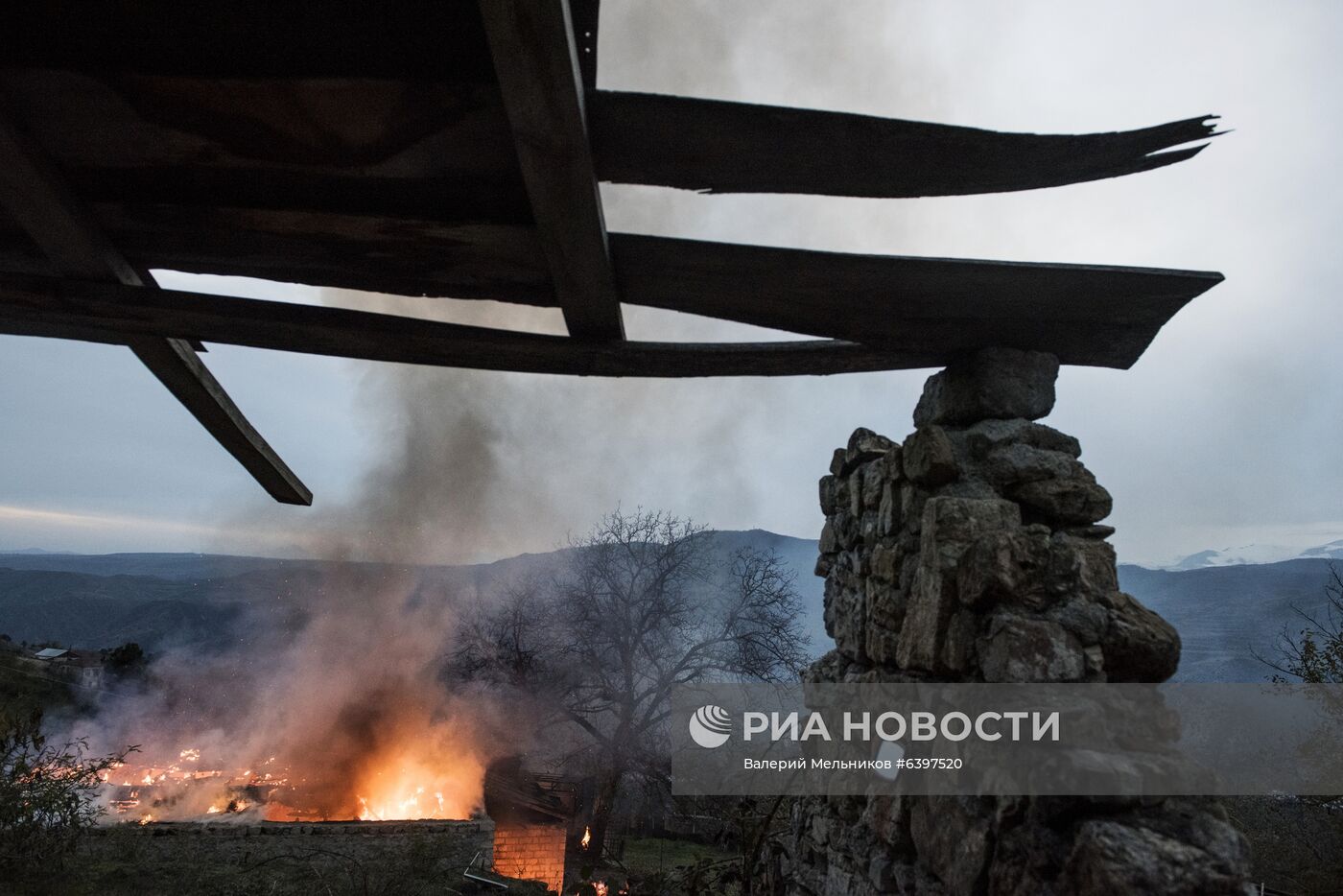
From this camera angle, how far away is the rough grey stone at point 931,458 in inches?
91.0

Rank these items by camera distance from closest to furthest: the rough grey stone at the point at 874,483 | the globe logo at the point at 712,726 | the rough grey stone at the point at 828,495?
the rough grey stone at the point at 874,483
the rough grey stone at the point at 828,495
the globe logo at the point at 712,726

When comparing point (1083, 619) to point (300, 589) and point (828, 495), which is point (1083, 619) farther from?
point (300, 589)

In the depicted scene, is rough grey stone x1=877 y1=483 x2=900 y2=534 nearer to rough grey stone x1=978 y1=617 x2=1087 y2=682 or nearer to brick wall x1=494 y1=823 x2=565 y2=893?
rough grey stone x1=978 y1=617 x2=1087 y2=682

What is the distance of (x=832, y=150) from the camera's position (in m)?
1.44

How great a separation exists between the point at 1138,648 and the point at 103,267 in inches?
135

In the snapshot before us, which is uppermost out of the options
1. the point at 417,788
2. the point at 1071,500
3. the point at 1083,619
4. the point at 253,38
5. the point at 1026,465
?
the point at 253,38

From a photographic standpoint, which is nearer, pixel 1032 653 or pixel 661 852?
pixel 1032 653

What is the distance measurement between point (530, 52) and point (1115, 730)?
7.15ft

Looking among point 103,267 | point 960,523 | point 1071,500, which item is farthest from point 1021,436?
point 103,267

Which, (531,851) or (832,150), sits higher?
(832,150)

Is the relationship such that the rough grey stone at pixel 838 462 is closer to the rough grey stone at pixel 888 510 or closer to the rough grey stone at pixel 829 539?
the rough grey stone at pixel 829 539

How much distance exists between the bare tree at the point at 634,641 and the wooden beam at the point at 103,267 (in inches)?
507

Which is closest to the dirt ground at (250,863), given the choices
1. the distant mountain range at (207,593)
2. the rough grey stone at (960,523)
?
the rough grey stone at (960,523)

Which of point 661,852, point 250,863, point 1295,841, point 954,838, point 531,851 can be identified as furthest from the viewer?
point 661,852
